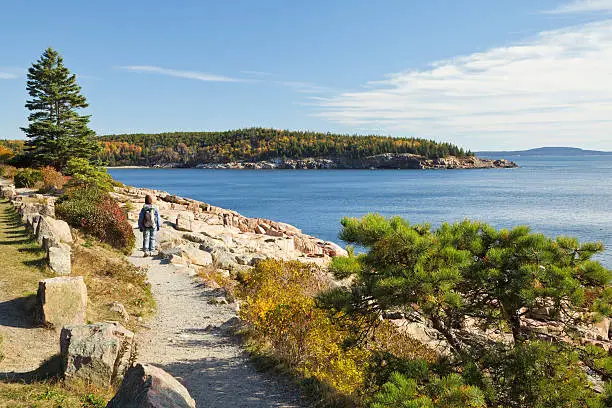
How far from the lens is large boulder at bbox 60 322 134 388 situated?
8.21 metres

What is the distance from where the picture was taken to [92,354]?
326 inches

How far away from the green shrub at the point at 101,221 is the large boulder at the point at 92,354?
1319cm

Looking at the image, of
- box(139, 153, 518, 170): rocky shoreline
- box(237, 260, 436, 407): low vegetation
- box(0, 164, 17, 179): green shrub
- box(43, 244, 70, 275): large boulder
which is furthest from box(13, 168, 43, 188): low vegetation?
box(139, 153, 518, 170): rocky shoreline

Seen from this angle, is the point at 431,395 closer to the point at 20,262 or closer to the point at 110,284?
the point at 110,284

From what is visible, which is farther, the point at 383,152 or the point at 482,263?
the point at 383,152

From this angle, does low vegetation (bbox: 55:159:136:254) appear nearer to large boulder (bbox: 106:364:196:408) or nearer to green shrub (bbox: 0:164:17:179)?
large boulder (bbox: 106:364:196:408)

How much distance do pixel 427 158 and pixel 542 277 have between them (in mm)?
183427

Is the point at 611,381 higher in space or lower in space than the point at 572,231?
higher

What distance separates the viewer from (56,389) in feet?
25.7

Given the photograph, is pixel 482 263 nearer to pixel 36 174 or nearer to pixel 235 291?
pixel 235 291

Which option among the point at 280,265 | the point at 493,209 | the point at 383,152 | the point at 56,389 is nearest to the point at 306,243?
the point at 280,265

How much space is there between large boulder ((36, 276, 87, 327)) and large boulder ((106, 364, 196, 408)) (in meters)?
5.16

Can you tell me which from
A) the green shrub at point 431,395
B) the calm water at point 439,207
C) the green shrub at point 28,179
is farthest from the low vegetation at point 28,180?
the green shrub at point 431,395

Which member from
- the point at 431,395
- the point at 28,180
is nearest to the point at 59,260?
the point at 431,395
